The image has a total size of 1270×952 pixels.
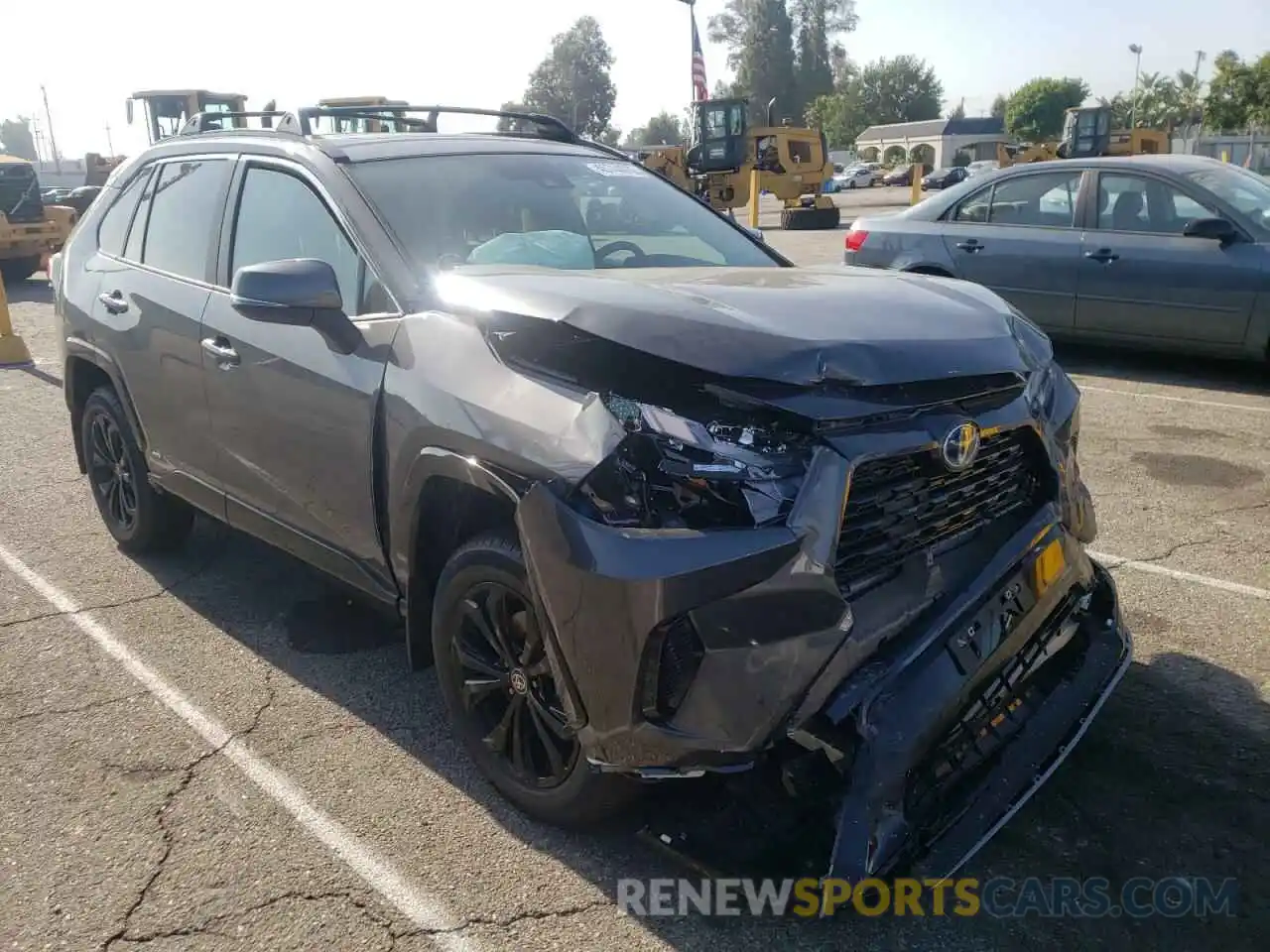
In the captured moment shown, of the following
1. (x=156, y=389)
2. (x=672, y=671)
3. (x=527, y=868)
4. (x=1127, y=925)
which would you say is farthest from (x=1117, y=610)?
(x=156, y=389)

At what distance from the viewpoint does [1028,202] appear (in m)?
8.78

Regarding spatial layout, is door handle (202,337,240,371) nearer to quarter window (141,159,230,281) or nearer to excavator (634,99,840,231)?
quarter window (141,159,230,281)

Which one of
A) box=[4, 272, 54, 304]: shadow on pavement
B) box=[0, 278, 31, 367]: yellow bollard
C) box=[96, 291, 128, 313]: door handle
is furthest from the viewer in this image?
box=[4, 272, 54, 304]: shadow on pavement

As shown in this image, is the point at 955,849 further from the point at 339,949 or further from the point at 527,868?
the point at 339,949

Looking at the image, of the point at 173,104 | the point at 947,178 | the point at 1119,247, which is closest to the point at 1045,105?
the point at 947,178

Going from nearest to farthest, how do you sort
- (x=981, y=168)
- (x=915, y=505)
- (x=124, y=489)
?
(x=915, y=505)
(x=124, y=489)
(x=981, y=168)

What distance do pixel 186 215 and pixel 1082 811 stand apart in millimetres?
3871

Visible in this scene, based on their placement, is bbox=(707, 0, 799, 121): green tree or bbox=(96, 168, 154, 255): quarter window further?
bbox=(707, 0, 799, 121): green tree

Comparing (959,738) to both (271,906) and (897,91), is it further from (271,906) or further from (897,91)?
(897,91)

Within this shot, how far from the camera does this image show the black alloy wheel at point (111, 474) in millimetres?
4953

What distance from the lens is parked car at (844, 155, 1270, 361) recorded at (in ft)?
25.0

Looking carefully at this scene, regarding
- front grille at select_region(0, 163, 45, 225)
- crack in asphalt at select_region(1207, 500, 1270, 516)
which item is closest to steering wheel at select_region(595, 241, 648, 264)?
crack in asphalt at select_region(1207, 500, 1270, 516)

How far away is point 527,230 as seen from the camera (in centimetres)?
367

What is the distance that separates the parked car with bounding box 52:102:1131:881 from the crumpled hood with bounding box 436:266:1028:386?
12 millimetres
